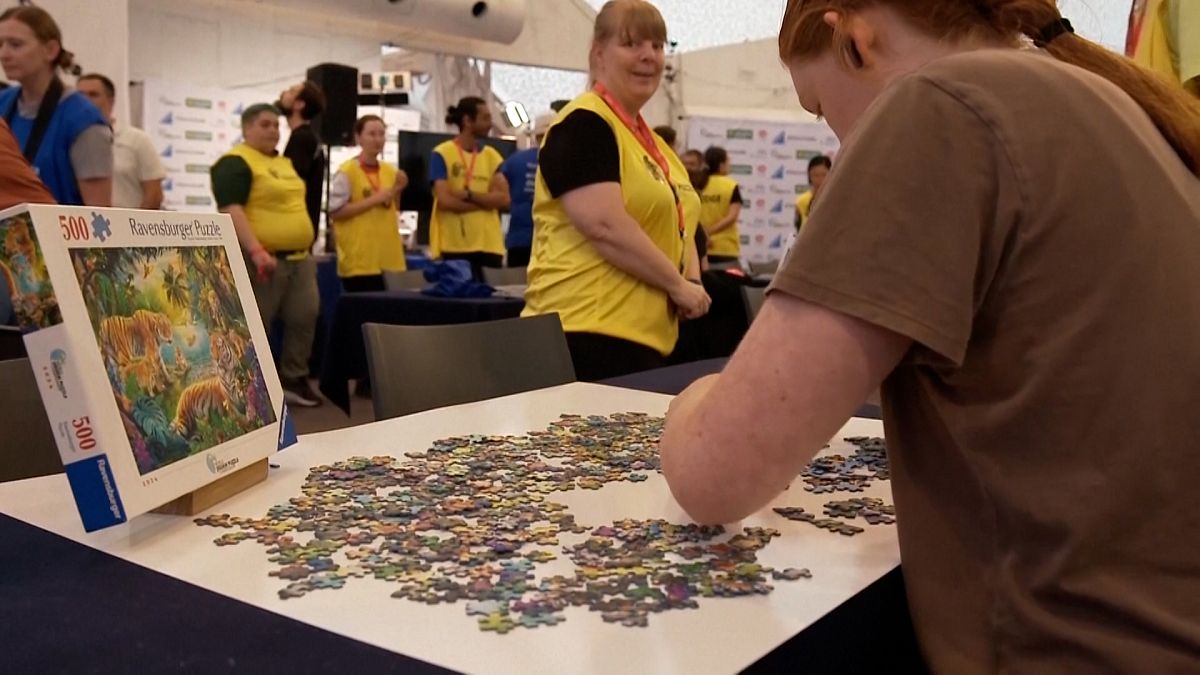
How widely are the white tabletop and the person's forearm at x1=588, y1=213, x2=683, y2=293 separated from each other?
1.09 meters

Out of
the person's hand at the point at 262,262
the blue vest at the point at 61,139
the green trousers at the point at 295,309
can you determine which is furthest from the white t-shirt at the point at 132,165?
the blue vest at the point at 61,139

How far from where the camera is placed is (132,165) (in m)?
5.01

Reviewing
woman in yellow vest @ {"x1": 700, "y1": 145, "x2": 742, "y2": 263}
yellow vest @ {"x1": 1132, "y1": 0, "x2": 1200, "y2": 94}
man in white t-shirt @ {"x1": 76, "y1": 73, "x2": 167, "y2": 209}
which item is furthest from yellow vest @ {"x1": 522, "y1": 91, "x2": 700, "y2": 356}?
woman in yellow vest @ {"x1": 700, "y1": 145, "x2": 742, "y2": 263}

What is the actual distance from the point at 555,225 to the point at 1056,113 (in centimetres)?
176

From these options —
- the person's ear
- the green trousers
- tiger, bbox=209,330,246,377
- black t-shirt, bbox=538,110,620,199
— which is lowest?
the green trousers

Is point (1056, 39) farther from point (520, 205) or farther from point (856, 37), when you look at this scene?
point (520, 205)

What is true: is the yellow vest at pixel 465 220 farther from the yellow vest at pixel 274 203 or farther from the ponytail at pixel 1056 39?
the ponytail at pixel 1056 39

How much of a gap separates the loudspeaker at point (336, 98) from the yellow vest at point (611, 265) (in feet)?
20.5

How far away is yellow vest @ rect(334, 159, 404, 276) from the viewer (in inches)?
248

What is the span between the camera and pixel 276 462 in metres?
Answer: 1.32

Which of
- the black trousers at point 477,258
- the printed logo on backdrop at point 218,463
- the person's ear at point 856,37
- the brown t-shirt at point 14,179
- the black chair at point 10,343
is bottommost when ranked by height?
the black trousers at point 477,258

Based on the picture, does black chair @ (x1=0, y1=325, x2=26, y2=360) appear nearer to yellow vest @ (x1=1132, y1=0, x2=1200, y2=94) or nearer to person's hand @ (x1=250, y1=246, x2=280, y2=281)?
yellow vest @ (x1=1132, y1=0, x2=1200, y2=94)

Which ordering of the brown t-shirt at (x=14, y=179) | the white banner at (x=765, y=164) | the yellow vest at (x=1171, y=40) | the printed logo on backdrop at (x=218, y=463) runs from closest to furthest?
the printed logo on backdrop at (x=218, y=463), the yellow vest at (x=1171, y=40), the brown t-shirt at (x=14, y=179), the white banner at (x=765, y=164)

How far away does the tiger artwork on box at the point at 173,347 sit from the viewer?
977 mm
